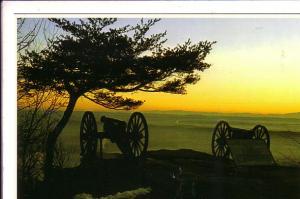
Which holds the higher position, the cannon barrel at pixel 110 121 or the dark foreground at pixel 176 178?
the cannon barrel at pixel 110 121

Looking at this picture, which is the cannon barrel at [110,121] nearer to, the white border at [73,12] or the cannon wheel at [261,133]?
the white border at [73,12]

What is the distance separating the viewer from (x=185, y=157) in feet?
7.09

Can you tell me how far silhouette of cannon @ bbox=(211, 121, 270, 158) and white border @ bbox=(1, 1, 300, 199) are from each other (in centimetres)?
52

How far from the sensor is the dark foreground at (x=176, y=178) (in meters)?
2.15

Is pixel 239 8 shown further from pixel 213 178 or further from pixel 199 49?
pixel 213 178

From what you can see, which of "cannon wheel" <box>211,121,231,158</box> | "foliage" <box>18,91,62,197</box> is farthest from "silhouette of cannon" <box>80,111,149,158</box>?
"cannon wheel" <box>211,121,231,158</box>

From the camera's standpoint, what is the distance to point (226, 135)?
2.15 metres

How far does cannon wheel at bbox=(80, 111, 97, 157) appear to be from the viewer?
2158 mm

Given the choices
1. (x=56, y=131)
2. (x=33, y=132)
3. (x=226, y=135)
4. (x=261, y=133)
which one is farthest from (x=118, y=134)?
(x=261, y=133)

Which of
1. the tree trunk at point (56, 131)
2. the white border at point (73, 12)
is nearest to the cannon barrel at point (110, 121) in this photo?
the tree trunk at point (56, 131)

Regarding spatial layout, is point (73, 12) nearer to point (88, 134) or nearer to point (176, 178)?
point (88, 134)

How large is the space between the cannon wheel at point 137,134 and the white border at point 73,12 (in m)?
0.48

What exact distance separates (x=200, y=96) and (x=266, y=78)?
316mm

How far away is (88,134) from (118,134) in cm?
14
